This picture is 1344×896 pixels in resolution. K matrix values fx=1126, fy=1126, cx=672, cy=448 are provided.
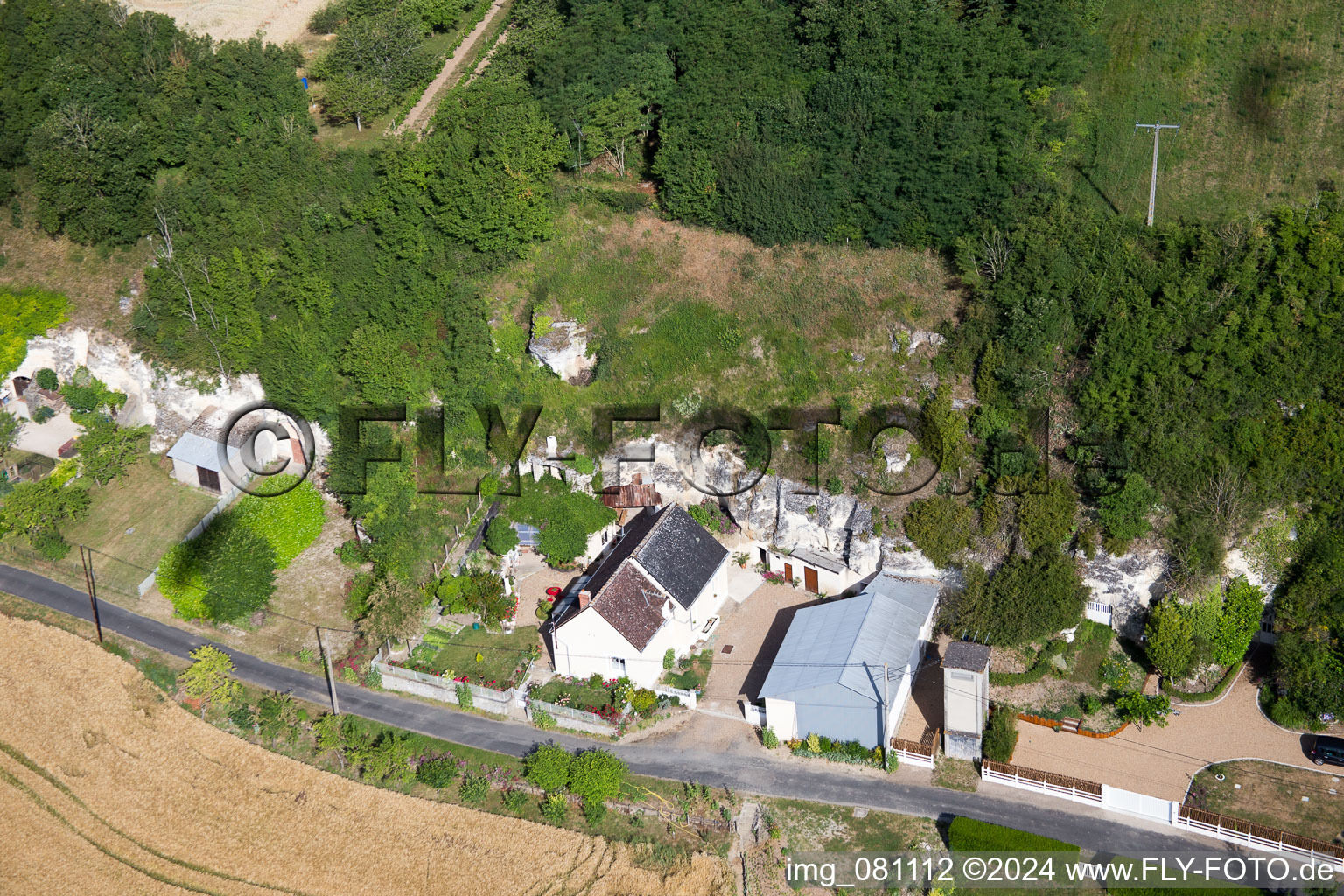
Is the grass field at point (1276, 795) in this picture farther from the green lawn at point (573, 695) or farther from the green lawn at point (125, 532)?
the green lawn at point (125, 532)

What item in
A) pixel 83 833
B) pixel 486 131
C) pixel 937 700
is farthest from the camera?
pixel 486 131

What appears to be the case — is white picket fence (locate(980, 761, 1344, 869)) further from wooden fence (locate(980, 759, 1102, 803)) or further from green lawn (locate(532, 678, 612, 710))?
green lawn (locate(532, 678, 612, 710))

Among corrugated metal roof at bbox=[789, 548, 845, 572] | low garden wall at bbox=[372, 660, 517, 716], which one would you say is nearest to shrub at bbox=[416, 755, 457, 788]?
low garden wall at bbox=[372, 660, 517, 716]

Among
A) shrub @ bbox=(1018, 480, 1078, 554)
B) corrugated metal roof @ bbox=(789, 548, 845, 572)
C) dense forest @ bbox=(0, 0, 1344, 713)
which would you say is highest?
dense forest @ bbox=(0, 0, 1344, 713)

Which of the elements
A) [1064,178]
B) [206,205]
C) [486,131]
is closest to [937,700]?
[1064,178]

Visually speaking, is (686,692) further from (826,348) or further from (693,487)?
(826,348)

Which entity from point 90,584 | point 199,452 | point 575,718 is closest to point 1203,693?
point 575,718

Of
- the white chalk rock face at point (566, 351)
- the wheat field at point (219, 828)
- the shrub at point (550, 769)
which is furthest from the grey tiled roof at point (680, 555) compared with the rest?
the wheat field at point (219, 828)
